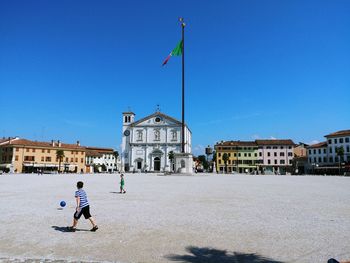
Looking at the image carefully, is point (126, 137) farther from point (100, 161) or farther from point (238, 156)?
point (238, 156)

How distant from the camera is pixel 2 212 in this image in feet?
32.8

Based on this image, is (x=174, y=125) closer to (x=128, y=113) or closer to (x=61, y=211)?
(x=128, y=113)

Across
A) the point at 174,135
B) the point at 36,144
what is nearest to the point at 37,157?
the point at 36,144

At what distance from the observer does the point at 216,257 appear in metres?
5.53

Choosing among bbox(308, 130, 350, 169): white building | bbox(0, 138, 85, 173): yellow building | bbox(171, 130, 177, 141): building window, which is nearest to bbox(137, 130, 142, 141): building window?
bbox(171, 130, 177, 141): building window

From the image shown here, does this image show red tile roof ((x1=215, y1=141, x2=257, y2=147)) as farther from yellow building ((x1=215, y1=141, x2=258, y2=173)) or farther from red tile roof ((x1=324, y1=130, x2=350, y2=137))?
red tile roof ((x1=324, y1=130, x2=350, y2=137))

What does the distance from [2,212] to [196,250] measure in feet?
24.1

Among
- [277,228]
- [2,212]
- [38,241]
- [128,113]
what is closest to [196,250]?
[277,228]

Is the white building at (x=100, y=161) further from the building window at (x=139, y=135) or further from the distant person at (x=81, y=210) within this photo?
the distant person at (x=81, y=210)

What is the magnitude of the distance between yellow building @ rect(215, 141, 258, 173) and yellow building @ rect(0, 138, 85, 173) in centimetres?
4485

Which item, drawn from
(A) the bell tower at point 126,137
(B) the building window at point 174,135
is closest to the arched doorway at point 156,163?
(B) the building window at point 174,135

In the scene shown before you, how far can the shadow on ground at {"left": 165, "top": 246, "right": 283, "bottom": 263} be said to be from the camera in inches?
209

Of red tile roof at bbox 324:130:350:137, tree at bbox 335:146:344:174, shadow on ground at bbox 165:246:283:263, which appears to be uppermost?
red tile roof at bbox 324:130:350:137

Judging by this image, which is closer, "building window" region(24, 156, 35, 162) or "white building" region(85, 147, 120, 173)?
"building window" region(24, 156, 35, 162)
